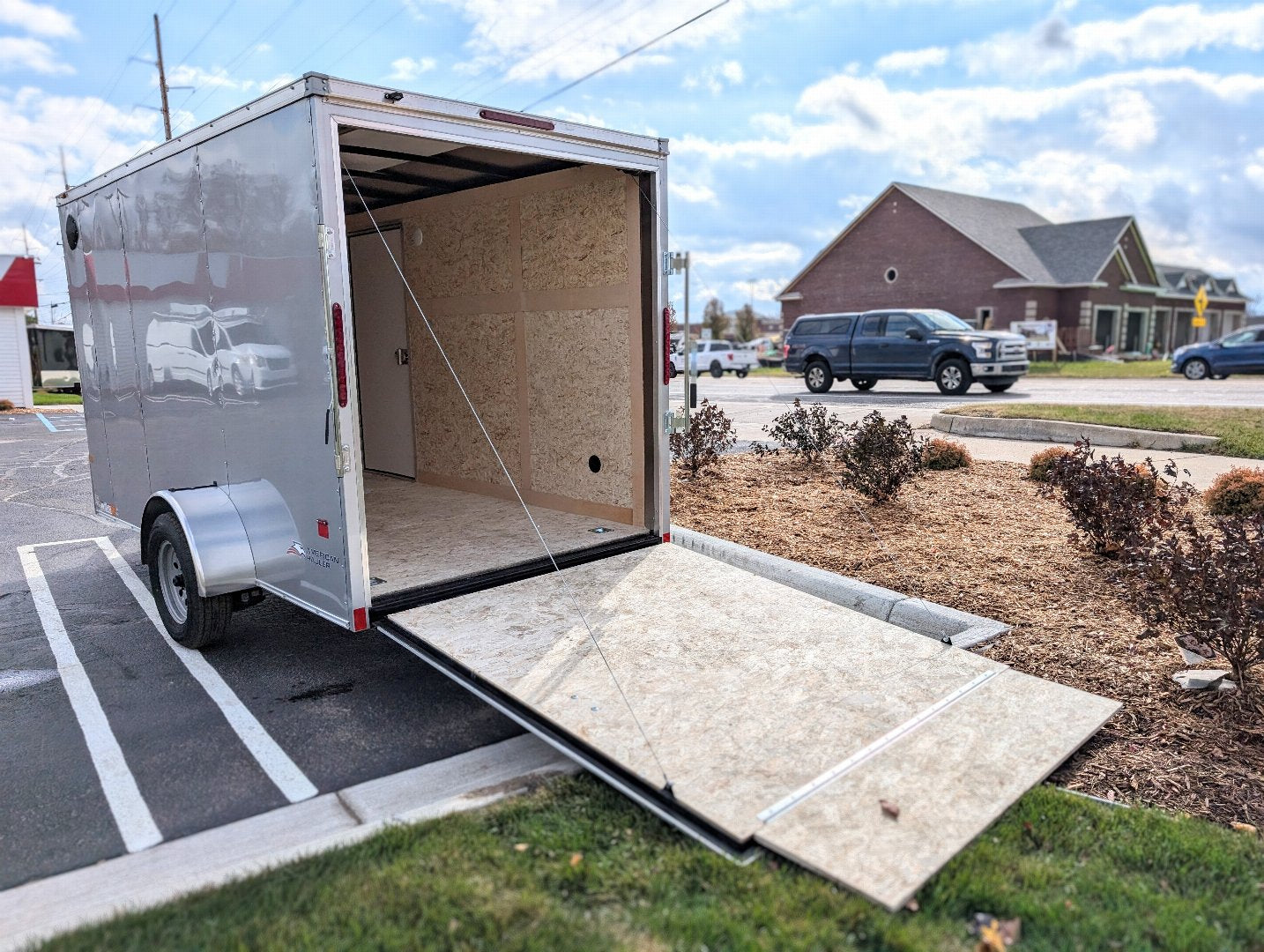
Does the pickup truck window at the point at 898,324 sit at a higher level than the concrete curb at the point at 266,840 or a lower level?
higher

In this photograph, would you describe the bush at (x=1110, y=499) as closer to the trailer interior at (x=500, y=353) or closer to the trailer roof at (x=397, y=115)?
the trailer interior at (x=500, y=353)

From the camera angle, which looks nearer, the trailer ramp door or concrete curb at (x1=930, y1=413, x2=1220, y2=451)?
the trailer ramp door

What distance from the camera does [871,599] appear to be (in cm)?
539

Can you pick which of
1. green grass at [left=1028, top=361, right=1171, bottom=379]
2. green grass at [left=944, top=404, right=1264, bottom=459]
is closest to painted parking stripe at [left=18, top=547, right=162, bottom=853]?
green grass at [left=944, top=404, right=1264, bottom=459]

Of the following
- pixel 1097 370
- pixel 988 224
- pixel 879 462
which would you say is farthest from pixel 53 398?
pixel 988 224

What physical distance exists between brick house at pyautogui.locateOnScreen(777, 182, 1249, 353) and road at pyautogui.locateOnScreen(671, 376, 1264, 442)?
47.0 feet

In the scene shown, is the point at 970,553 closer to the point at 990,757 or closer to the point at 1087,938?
the point at 990,757

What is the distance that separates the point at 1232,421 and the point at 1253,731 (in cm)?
969

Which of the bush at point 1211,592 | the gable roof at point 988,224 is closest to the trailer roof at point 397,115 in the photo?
the bush at point 1211,592

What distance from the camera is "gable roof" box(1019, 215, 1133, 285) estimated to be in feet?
132

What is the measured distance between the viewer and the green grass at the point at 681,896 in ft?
8.51

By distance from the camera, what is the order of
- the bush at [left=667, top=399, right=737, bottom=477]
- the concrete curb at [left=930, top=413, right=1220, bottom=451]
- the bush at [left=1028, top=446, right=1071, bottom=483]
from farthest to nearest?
the concrete curb at [left=930, top=413, right=1220, bottom=451] < the bush at [left=667, top=399, right=737, bottom=477] < the bush at [left=1028, top=446, right=1071, bottom=483]

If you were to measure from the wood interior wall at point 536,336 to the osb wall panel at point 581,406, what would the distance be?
1cm

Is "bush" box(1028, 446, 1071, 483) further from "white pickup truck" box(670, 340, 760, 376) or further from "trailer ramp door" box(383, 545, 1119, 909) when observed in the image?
"white pickup truck" box(670, 340, 760, 376)
